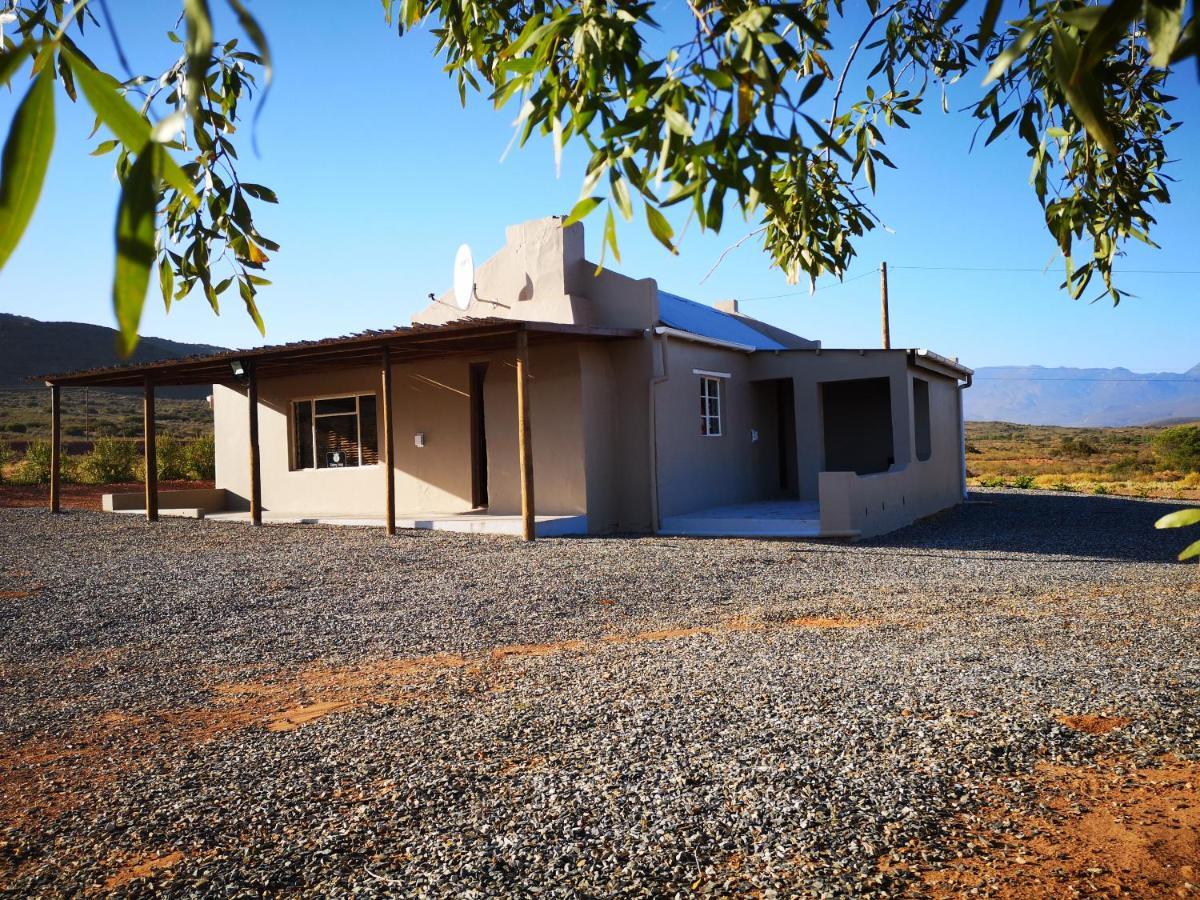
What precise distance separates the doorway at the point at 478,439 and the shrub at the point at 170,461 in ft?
38.9

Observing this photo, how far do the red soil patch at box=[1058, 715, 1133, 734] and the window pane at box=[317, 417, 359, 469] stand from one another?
523 inches

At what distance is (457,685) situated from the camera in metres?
4.98

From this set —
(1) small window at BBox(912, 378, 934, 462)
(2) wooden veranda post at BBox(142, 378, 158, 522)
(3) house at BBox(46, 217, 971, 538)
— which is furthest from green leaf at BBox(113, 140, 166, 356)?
(1) small window at BBox(912, 378, 934, 462)

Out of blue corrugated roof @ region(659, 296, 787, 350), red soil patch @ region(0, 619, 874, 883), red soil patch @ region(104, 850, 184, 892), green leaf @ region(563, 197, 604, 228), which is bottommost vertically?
red soil patch @ region(0, 619, 874, 883)

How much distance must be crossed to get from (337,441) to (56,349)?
49.1 metres

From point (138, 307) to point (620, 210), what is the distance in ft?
3.57

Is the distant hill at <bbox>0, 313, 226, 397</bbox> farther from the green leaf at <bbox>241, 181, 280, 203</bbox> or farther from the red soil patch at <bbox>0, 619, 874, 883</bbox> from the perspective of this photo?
the green leaf at <bbox>241, 181, 280, 203</bbox>

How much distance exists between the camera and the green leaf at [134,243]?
1136 mm

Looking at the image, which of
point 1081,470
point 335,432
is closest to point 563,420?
point 335,432

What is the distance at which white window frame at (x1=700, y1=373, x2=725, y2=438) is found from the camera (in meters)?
14.6

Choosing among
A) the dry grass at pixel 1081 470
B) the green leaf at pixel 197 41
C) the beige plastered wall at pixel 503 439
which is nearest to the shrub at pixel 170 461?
the beige plastered wall at pixel 503 439

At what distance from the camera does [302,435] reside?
645 inches

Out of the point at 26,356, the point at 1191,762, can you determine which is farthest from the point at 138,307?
the point at 26,356

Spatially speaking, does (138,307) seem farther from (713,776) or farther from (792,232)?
(792,232)
